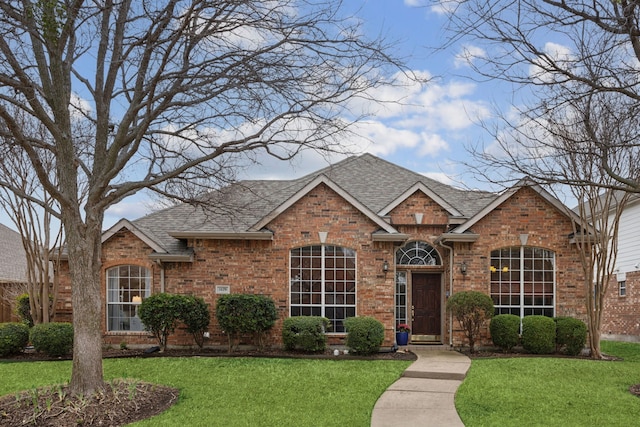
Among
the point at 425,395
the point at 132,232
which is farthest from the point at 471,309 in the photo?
the point at 132,232

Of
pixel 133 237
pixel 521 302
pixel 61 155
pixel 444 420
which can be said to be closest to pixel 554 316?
pixel 521 302

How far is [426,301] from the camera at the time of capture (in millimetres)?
17938

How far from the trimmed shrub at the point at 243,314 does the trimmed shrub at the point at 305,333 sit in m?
0.51

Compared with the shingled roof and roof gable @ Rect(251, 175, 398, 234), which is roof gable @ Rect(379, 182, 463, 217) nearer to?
the shingled roof

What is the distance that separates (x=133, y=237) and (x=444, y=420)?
36.8 ft

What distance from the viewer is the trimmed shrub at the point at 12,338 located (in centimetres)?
1514

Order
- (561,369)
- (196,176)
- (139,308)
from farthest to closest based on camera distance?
(139,308) < (561,369) < (196,176)

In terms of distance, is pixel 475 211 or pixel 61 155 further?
pixel 475 211

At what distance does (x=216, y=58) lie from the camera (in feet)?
31.7

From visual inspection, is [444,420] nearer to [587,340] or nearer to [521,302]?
[521,302]

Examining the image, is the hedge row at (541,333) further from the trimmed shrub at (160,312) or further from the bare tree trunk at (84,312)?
the bare tree trunk at (84,312)

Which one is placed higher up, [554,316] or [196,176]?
[196,176]

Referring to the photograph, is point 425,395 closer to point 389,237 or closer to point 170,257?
point 389,237

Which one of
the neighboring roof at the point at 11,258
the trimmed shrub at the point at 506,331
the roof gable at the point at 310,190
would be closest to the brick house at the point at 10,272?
the neighboring roof at the point at 11,258
